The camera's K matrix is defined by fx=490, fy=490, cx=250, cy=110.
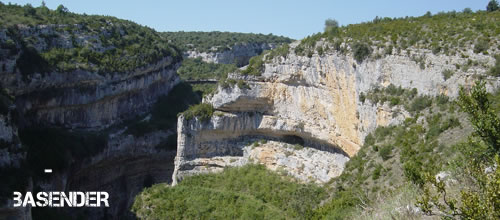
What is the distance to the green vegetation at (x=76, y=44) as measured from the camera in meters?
36.2

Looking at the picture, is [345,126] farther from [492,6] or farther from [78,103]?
[78,103]

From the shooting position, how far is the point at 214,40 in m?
90.9

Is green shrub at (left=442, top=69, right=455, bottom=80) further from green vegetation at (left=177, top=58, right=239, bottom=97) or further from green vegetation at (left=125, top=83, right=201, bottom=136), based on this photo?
green vegetation at (left=177, top=58, right=239, bottom=97)

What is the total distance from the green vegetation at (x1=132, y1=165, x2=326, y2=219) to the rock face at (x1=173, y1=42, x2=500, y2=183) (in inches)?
84.9

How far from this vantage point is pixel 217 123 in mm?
35094

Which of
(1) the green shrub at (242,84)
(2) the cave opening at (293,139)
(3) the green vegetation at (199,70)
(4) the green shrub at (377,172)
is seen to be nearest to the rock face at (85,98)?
(1) the green shrub at (242,84)

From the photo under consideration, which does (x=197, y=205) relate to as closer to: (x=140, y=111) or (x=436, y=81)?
(x=436, y=81)

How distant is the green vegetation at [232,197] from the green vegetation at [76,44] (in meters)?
13.3

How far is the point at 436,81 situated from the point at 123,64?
101 ft

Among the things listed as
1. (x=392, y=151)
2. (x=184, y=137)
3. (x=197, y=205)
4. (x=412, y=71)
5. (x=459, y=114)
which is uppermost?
(x=412, y=71)

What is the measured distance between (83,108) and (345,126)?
893 inches

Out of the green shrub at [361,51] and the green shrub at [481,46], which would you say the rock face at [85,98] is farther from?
the green shrub at [481,46]

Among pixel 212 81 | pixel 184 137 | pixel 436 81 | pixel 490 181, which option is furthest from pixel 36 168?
pixel 212 81

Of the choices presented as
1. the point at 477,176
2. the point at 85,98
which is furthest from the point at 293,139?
the point at 477,176
